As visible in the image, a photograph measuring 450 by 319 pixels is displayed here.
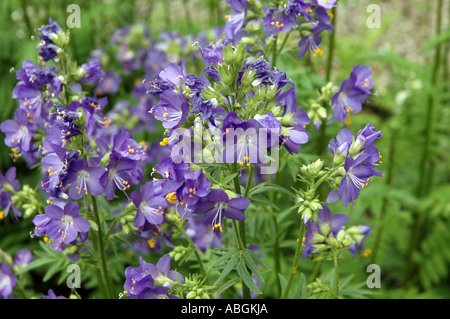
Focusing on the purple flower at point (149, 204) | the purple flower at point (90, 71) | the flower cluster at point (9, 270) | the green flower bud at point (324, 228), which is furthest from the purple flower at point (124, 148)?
the flower cluster at point (9, 270)

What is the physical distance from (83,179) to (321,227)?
1072 mm

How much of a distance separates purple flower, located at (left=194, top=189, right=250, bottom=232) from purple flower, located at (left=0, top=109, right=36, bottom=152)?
3.53 ft

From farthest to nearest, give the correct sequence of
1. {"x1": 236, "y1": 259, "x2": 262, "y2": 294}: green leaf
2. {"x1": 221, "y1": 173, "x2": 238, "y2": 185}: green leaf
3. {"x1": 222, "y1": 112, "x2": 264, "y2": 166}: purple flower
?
{"x1": 236, "y1": 259, "x2": 262, "y2": 294}: green leaf < {"x1": 221, "y1": 173, "x2": 238, "y2": 185}: green leaf < {"x1": 222, "y1": 112, "x2": 264, "y2": 166}: purple flower

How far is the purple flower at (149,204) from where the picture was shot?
2287 mm

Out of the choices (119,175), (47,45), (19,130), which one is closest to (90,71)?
(47,45)

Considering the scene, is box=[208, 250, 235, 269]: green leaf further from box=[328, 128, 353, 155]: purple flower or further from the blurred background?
the blurred background

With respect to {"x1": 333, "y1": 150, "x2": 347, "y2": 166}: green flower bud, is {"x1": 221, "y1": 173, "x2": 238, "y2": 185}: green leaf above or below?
below

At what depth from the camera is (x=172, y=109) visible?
6.45 feet

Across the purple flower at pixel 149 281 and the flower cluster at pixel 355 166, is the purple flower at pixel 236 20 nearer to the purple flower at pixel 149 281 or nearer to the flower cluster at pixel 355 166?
the flower cluster at pixel 355 166

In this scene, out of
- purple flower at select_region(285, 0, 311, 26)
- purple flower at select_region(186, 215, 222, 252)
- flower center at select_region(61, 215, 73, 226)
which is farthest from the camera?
purple flower at select_region(186, 215, 222, 252)

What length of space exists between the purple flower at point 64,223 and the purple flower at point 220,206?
0.55 metres

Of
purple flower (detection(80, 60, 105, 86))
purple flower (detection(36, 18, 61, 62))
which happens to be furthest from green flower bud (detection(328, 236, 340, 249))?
purple flower (detection(36, 18, 61, 62))

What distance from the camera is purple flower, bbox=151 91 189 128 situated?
6.24ft

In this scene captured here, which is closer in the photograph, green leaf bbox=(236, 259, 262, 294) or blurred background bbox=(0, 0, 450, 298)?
green leaf bbox=(236, 259, 262, 294)
